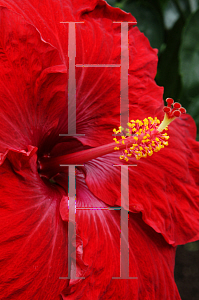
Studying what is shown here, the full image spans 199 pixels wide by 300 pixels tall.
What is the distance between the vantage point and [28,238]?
811 millimetres

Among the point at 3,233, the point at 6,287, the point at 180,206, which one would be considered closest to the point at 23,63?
the point at 3,233

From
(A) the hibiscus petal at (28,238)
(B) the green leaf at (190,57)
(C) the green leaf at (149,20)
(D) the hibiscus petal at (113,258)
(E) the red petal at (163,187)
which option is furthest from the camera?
(C) the green leaf at (149,20)

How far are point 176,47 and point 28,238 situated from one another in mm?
1406

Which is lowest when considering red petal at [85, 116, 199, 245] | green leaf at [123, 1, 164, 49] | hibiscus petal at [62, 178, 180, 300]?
hibiscus petal at [62, 178, 180, 300]

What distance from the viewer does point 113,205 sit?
105 cm

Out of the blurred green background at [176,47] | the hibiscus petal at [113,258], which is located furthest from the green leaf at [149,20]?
the hibiscus petal at [113,258]

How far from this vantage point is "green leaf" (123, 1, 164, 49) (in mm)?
1656

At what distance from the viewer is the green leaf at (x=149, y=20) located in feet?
5.43

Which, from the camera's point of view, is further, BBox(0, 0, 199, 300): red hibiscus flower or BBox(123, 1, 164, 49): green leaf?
BBox(123, 1, 164, 49): green leaf

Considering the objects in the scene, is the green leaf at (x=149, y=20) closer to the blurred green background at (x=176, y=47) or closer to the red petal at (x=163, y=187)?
the blurred green background at (x=176, y=47)
